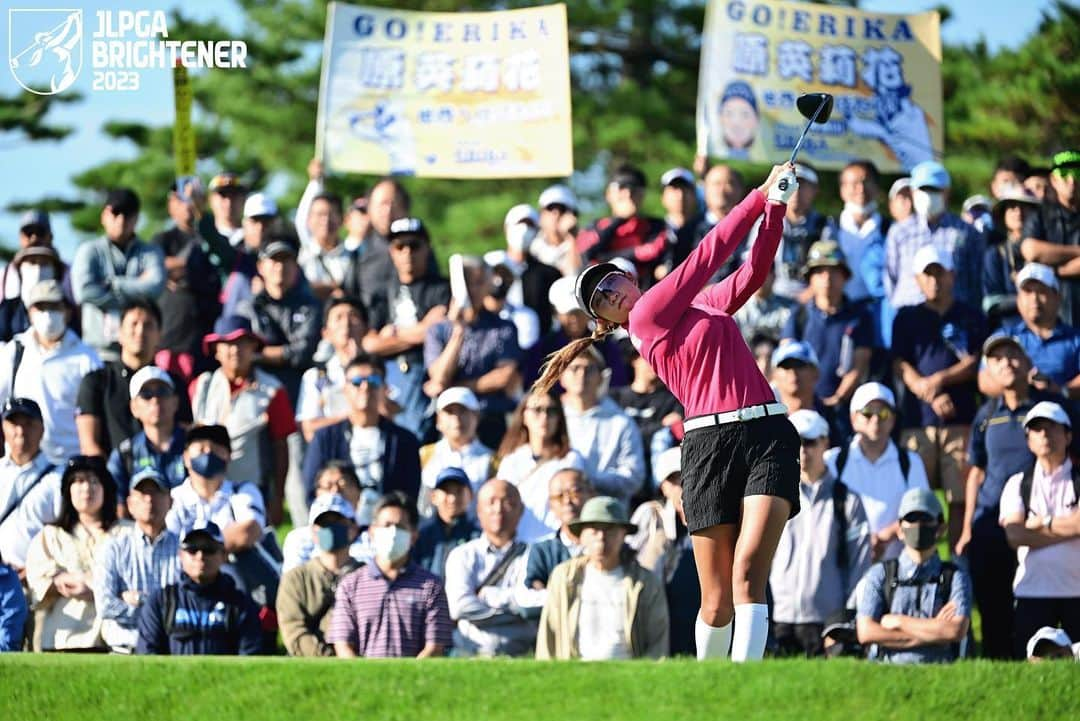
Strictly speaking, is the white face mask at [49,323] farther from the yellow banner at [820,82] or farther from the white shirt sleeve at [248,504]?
the yellow banner at [820,82]

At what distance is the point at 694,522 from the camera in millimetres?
9508

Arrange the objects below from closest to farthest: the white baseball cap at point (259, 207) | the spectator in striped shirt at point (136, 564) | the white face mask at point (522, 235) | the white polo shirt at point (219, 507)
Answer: the spectator in striped shirt at point (136, 564) → the white polo shirt at point (219, 507) → the white face mask at point (522, 235) → the white baseball cap at point (259, 207)

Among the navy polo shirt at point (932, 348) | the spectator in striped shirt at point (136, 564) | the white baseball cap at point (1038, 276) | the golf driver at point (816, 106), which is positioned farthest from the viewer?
the navy polo shirt at point (932, 348)

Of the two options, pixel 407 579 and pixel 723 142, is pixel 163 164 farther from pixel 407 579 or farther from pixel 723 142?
pixel 407 579

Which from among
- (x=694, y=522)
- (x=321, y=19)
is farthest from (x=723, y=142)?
(x=321, y=19)

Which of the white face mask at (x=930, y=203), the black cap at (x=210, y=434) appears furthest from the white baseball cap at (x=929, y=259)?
the black cap at (x=210, y=434)

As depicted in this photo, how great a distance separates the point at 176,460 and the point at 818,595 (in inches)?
185

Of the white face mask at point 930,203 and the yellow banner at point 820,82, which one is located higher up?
the yellow banner at point 820,82

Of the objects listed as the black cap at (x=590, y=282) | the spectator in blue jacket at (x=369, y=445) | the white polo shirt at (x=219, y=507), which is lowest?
the white polo shirt at (x=219, y=507)

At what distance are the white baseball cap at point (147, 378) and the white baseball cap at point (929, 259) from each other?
5.61 meters

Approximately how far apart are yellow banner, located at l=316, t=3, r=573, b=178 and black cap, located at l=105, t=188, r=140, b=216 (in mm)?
1903

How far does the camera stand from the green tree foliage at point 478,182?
101 ft

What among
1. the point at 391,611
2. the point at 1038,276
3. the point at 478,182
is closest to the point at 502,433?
the point at 391,611

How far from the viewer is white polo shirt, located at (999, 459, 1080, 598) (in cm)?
1270
